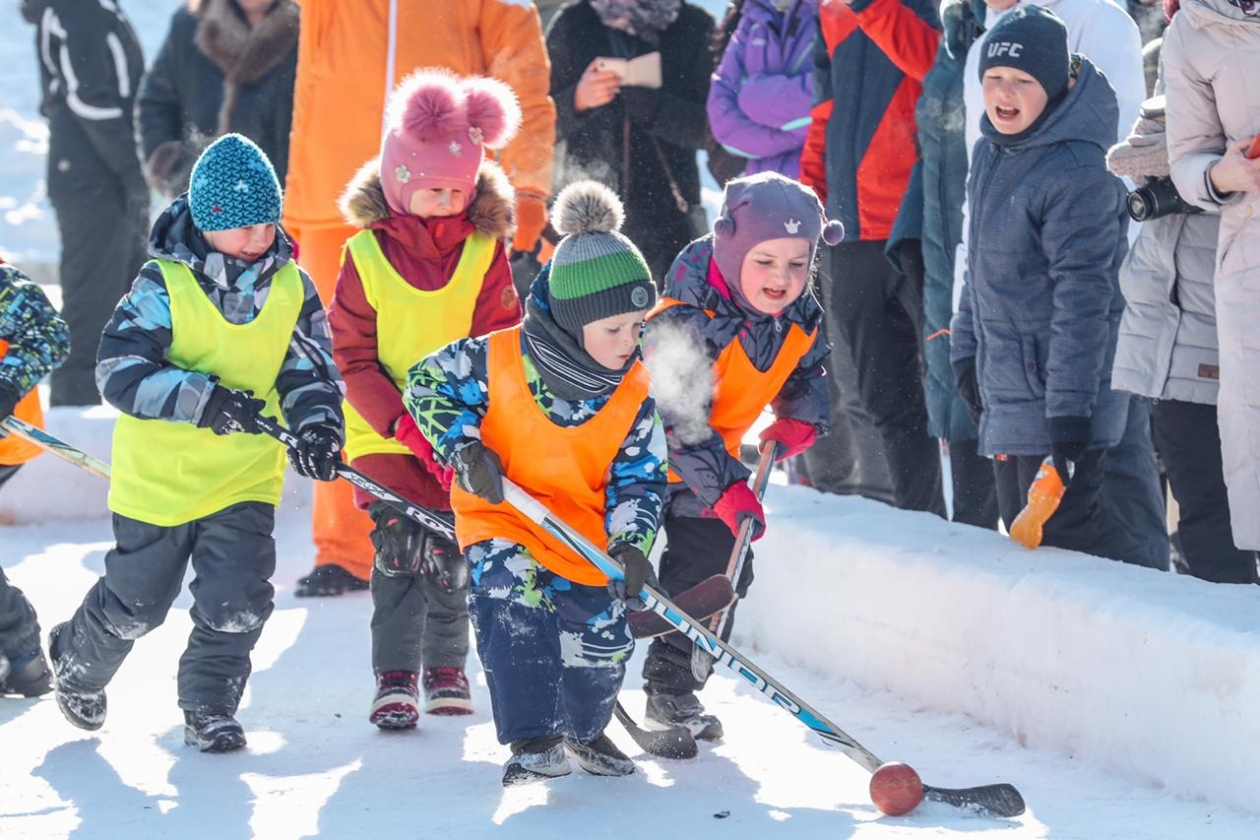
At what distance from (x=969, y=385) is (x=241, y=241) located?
1992mm

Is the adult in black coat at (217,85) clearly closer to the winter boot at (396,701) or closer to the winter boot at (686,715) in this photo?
the winter boot at (396,701)

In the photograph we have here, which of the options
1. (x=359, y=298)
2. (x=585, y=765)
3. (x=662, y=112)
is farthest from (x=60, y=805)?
(x=662, y=112)

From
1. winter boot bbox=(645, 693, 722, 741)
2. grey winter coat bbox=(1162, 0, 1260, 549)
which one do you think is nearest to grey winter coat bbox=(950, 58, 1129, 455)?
grey winter coat bbox=(1162, 0, 1260, 549)

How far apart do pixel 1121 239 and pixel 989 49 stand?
2.02 feet

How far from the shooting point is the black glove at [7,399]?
5.11 metres

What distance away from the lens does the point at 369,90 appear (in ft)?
21.3

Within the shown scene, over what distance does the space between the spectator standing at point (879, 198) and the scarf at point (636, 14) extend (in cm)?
111

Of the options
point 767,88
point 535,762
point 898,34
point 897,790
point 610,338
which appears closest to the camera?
point 897,790

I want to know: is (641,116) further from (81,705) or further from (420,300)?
(81,705)

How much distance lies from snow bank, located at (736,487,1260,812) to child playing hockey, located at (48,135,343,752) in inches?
60.4

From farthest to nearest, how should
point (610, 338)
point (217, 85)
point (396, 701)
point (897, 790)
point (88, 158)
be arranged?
point (88, 158) < point (217, 85) < point (396, 701) < point (610, 338) < point (897, 790)

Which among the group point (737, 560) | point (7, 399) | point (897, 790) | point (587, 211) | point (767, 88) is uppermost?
point (767, 88)

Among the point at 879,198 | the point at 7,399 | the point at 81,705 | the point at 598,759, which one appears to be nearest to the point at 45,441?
the point at 7,399

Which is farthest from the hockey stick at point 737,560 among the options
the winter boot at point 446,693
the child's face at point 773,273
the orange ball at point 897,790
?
the winter boot at point 446,693
